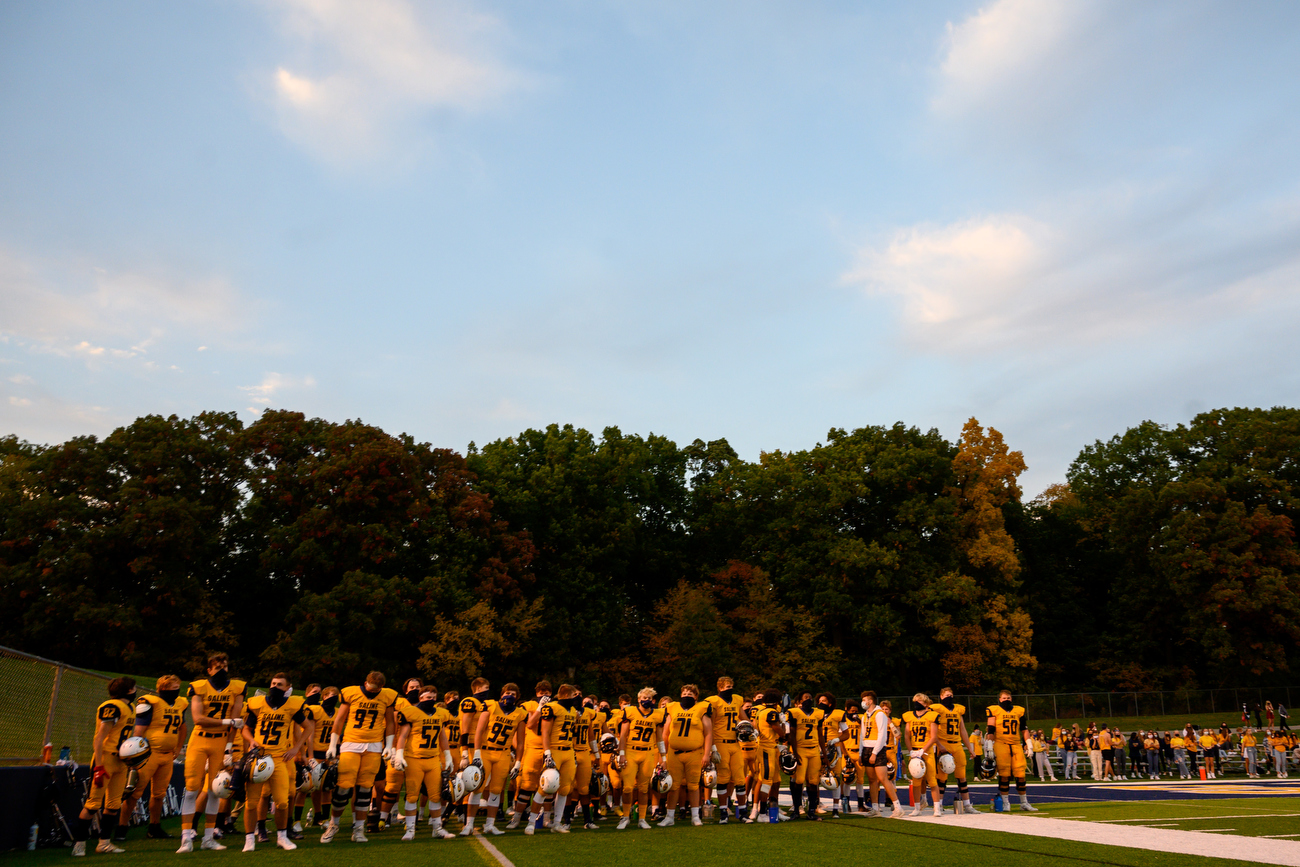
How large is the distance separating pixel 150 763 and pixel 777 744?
9.22m

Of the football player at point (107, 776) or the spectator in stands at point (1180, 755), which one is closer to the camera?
the football player at point (107, 776)

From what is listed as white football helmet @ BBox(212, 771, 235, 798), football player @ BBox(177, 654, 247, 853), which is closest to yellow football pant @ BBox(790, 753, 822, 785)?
white football helmet @ BBox(212, 771, 235, 798)

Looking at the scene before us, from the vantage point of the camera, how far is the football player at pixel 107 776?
1054cm

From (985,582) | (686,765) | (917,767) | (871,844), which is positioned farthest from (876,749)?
(985,582)

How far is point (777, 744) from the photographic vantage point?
1420cm

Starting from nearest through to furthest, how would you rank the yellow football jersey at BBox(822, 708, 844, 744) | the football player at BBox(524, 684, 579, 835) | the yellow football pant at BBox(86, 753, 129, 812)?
the yellow football pant at BBox(86, 753, 129, 812)
the football player at BBox(524, 684, 579, 835)
the yellow football jersey at BBox(822, 708, 844, 744)

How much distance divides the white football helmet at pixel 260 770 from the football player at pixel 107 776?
1.74 meters

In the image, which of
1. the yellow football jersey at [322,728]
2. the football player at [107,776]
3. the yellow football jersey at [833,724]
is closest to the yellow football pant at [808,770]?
the yellow football jersey at [833,724]

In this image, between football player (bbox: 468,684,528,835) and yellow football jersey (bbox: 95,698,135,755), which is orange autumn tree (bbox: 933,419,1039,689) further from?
yellow football jersey (bbox: 95,698,135,755)

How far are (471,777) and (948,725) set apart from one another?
26.7ft

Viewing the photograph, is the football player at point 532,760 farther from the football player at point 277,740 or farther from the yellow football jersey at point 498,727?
the football player at point 277,740

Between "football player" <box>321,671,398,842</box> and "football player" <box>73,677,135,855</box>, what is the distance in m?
2.52

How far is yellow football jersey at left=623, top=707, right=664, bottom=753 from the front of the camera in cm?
1335

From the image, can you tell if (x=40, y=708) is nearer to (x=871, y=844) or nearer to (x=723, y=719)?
(x=723, y=719)
